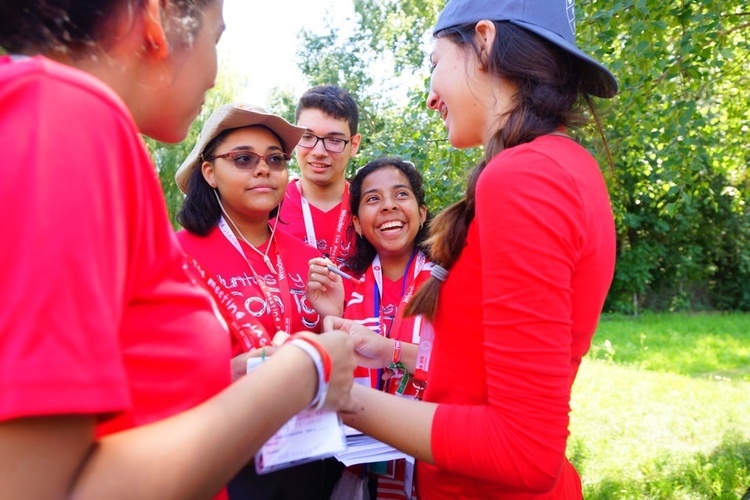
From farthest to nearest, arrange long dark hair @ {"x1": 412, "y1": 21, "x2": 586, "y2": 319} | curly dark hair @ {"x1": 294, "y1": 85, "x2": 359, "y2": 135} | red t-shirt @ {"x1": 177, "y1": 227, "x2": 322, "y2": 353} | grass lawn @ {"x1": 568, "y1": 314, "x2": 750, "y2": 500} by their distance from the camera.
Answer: grass lawn @ {"x1": 568, "y1": 314, "x2": 750, "y2": 500}
curly dark hair @ {"x1": 294, "y1": 85, "x2": 359, "y2": 135}
red t-shirt @ {"x1": 177, "y1": 227, "x2": 322, "y2": 353}
long dark hair @ {"x1": 412, "y1": 21, "x2": 586, "y2": 319}

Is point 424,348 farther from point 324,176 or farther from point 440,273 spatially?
point 324,176

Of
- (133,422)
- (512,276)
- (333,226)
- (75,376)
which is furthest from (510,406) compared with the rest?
(333,226)

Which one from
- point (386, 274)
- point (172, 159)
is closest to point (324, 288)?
point (386, 274)

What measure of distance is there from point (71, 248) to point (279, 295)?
2.03 metres

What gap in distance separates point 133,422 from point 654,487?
485 centimetres

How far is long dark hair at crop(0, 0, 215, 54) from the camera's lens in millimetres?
920

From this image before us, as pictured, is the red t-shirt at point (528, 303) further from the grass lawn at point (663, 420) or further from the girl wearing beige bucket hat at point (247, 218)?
the grass lawn at point (663, 420)

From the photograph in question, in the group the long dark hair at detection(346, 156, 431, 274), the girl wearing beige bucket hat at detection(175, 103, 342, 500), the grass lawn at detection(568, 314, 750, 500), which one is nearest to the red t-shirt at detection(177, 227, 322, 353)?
the girl wearing beige bucket hat at detection(175, 103, 342, 500)

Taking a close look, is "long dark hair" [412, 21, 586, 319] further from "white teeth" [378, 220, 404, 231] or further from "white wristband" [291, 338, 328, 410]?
"white teeth" [378, 220, 404, 231]

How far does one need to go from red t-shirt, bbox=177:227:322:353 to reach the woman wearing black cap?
3.85ft

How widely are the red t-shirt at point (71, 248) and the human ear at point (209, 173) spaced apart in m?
2.08

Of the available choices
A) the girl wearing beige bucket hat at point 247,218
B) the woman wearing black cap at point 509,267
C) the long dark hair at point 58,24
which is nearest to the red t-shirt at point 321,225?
the girl wearing beige bucket hat at point 247,218

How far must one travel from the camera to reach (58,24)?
930 millimetres

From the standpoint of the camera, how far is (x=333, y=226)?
3.94 meters
